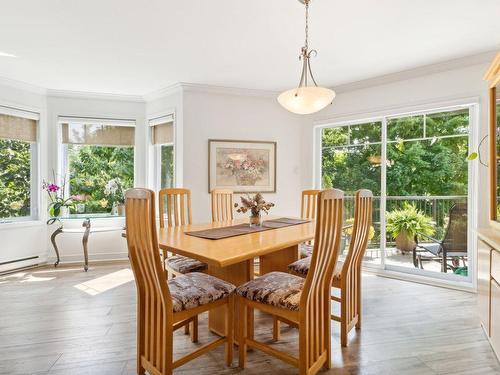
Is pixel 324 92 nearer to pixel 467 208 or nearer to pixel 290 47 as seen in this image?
pixel 290 47

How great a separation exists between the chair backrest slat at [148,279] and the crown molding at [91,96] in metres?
3.60

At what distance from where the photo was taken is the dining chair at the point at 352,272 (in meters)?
2.18

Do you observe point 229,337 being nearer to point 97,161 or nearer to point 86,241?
point 86,241

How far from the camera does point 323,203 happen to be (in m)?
1.60

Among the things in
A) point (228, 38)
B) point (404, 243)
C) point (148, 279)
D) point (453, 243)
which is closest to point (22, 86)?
point (228, 38)

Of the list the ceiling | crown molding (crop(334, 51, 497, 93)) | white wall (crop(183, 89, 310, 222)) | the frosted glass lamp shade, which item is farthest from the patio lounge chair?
the frosted glass lamp shade

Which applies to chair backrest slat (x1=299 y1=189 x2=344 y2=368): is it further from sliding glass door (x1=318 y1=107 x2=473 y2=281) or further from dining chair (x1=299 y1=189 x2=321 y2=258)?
sliding glass door (x1=318 y1=107 x2=473 y2=281)

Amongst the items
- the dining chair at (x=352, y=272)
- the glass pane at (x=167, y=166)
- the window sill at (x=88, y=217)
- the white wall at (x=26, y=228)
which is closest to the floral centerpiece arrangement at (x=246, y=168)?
the glass pane at (x=167, y=166)

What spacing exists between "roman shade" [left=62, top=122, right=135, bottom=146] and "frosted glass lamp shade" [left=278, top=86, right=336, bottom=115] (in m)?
3.15

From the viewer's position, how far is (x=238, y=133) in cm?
434

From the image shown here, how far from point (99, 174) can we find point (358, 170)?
12.5ft

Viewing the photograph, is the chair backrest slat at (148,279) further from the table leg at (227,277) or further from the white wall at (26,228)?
the white wall at (26,228)

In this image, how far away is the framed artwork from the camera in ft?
13.9

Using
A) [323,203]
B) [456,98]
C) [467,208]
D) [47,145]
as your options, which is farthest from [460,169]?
[47,145]
